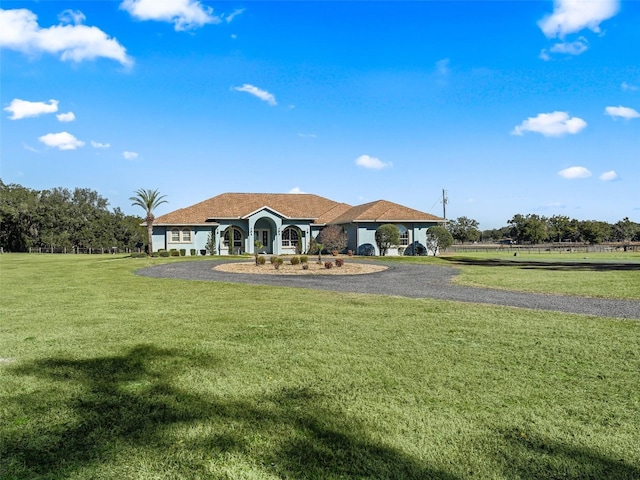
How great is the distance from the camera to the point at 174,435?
371 centimetres

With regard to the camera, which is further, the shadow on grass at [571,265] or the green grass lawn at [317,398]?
the shadow on grass at [571,265]

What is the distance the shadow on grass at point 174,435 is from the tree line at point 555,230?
3320 inches

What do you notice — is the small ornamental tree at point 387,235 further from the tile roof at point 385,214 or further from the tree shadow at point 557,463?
the tree shadow at point 557,463

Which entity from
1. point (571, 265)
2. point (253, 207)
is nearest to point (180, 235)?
point (253, 207)

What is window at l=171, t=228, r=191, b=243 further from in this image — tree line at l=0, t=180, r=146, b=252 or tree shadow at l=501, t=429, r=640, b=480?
tree shadow at l=501, t=429, r=640, b=480

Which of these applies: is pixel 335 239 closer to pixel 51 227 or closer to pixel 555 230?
pixel 51 227

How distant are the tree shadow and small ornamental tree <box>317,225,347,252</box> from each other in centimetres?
3724

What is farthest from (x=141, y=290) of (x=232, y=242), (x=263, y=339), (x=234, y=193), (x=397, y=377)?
(x=234, y=193)

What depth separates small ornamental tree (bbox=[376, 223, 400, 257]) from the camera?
38375 mm

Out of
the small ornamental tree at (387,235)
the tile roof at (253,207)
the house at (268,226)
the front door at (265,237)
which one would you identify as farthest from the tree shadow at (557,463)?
the front door at (265,237)

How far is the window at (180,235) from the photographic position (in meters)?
40.8

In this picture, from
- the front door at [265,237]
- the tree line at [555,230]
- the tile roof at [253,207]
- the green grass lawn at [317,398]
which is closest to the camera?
the green grass lawn at [317,398]

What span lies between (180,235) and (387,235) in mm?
19978

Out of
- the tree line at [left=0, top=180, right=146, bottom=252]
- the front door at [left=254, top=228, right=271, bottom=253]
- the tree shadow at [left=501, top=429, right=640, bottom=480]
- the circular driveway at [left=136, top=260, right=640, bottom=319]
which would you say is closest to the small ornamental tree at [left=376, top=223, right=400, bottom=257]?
the front door at [left=254, top=228, right=271, bottom=253]
